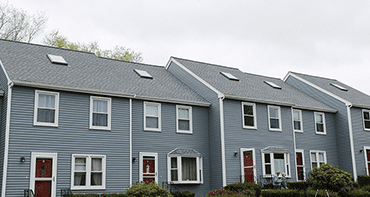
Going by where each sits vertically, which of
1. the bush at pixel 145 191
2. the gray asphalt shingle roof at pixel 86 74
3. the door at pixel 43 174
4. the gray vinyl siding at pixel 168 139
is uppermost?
the gray asphalt shingle roof at pixel 86 74

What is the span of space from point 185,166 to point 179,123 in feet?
8.15

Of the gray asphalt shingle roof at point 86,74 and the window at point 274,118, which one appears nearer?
the gray asphalt shingle roof at point 86,74

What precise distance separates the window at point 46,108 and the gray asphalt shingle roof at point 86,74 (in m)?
0.61

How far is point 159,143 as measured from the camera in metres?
22.0

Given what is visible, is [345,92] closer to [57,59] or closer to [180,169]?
[180,169]

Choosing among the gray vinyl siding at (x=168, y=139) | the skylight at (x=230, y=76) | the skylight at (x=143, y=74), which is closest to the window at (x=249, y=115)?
the gray vinyl siding at (x=168, y=139)

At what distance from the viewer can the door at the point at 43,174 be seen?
17.6m

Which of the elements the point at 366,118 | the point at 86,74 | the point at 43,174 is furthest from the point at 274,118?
the point at 43,174

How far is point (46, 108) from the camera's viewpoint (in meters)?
18.6

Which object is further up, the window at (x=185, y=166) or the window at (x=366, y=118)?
the window at (x=366, y=118)

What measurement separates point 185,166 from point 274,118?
6.92m

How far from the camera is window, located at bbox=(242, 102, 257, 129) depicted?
80.3ft

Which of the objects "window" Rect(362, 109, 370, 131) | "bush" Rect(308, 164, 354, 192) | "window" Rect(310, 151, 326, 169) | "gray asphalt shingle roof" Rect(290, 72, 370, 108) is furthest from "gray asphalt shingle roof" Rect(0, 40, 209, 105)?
"window" Rect(362, 109, 370, 131)

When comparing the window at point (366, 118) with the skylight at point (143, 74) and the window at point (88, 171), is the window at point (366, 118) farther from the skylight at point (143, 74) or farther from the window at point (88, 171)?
the window at point (88, 171)
